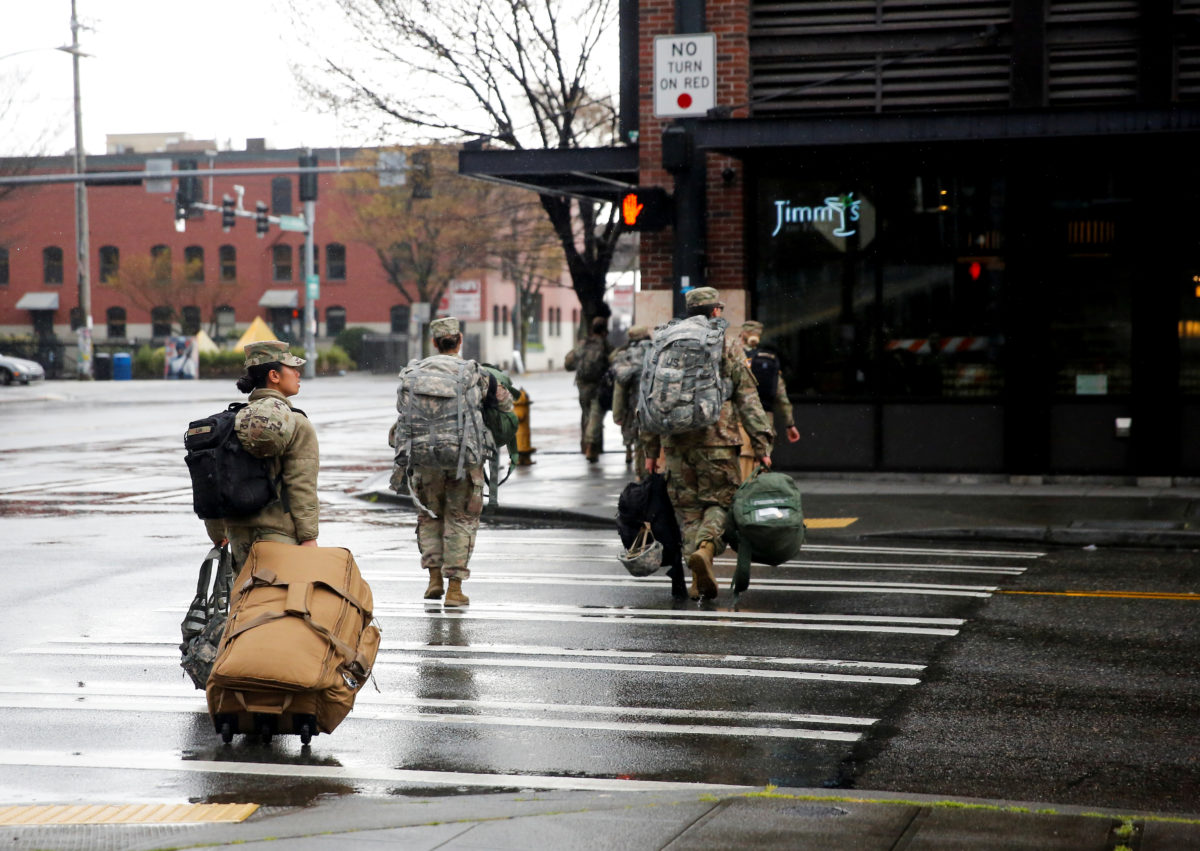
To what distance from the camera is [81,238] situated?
51.2 meters

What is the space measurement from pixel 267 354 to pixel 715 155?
37.3 ft

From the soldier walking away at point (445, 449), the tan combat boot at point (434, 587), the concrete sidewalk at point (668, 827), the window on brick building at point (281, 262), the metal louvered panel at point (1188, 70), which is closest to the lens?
the concrete sidewalk at point (668, 827)

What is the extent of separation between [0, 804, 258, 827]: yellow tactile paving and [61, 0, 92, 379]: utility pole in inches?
1705

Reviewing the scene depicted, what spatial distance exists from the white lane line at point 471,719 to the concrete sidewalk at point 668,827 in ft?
3.72

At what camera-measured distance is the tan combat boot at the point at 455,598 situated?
30.6 ft

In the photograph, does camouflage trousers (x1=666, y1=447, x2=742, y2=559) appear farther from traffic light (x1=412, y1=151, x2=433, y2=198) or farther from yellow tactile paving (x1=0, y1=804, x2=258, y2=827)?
traffic light (x1=412, y1=151, x2=433, y2=198)

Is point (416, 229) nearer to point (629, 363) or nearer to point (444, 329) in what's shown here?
point (629, 363)

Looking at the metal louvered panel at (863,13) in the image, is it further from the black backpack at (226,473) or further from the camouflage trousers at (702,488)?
the black backpack at (226,473)

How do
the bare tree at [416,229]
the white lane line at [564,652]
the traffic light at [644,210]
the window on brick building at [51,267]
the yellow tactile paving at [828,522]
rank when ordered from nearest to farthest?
the white lane line at [564,652] < the yellow tactile paving at [828,522] < the traffic light at [644,210] < the bare tree at [416,229] < the window on brick building at [51,267]

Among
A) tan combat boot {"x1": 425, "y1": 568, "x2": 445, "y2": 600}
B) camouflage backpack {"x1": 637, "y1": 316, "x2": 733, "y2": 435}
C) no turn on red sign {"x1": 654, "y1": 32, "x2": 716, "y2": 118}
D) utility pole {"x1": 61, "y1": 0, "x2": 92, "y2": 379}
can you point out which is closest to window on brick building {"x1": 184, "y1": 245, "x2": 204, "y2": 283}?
utility pole {"x1": 61, "y1": 0, "x2": 92, "y2": 379}

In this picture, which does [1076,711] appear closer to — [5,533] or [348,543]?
[348,543]

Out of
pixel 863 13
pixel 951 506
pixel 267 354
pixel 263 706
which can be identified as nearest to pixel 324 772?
pixel 263 706

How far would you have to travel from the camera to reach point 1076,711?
653cm

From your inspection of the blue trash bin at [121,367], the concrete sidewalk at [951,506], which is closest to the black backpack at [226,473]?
the concrete sidewalk at [951,506]
